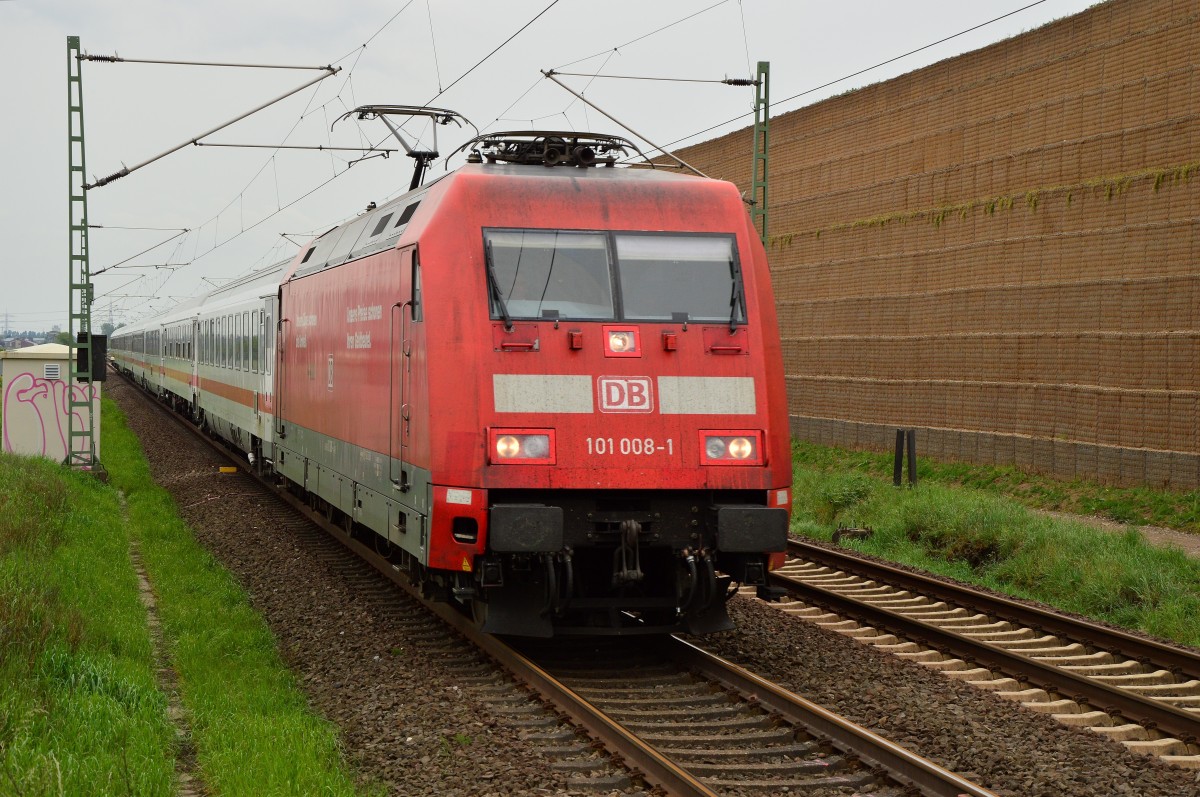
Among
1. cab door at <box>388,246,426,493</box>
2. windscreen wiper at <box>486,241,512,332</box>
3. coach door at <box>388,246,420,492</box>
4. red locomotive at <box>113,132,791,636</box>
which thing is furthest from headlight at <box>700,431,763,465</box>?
coach door at <box>388,246,420,492</box>

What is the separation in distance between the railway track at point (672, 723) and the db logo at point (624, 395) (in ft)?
5.61

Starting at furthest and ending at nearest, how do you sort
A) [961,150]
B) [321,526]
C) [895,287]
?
[895,287], [961,150], [321,526]

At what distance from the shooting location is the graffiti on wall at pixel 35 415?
69.3ft

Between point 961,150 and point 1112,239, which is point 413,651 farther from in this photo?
point 961,150

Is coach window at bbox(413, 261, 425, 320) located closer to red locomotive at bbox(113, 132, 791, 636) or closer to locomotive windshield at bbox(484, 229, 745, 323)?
red locomotive at bbox(113, 132, 791, 636)

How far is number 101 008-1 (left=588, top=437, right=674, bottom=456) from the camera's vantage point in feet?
27.4

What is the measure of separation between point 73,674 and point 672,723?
11.6 feet

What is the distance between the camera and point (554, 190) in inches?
355

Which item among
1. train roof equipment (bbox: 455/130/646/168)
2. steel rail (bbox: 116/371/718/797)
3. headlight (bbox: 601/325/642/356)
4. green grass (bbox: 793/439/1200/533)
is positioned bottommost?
steel rail (bbox: 116/371/718/797)

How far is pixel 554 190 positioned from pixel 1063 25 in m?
14.0

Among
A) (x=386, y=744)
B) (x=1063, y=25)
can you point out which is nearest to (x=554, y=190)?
(x=386, y=744)

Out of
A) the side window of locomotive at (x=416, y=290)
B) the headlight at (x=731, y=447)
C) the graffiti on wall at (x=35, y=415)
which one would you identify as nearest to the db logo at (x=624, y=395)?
the headlight at (x=731, y=447)

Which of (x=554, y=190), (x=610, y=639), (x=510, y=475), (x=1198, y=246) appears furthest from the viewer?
(x=1198, y=246)

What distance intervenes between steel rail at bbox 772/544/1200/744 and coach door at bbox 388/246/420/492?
3.93 m
